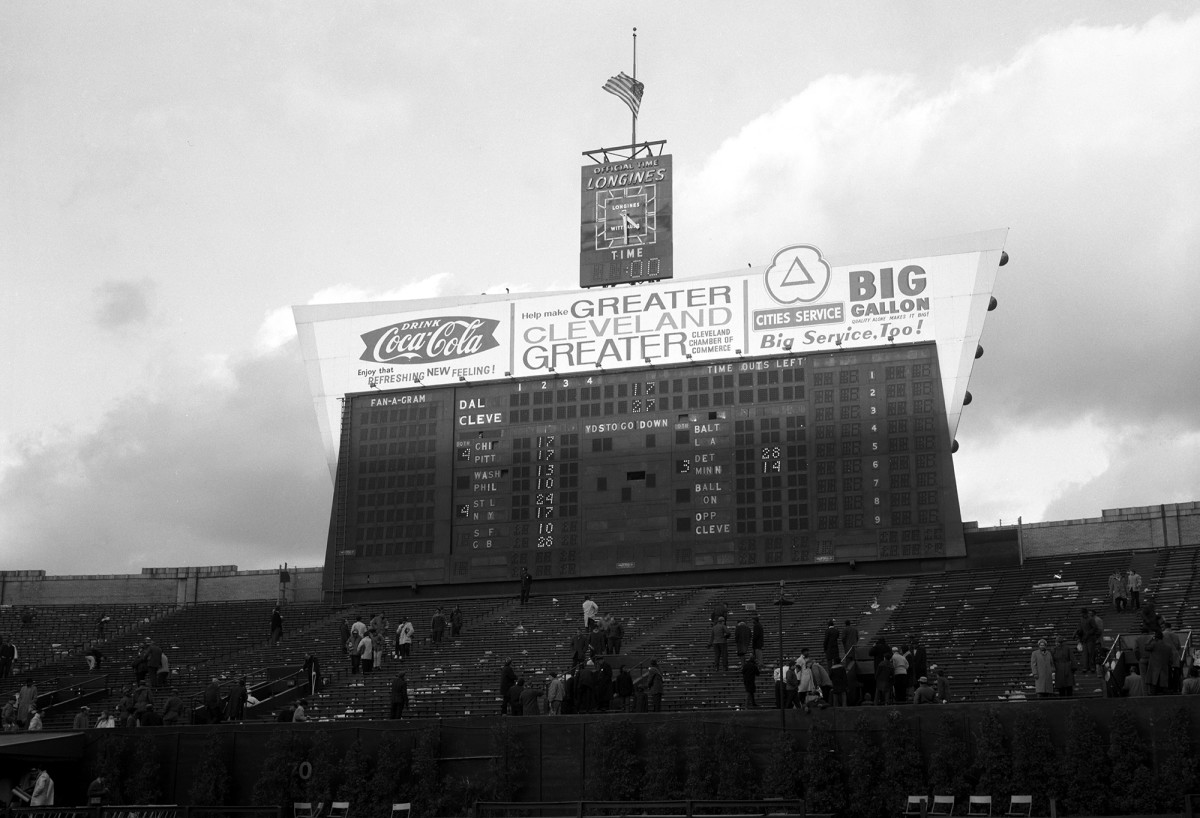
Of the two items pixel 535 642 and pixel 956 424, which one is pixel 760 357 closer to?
pixel 956 424

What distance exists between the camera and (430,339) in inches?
1793

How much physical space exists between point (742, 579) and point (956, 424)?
22.4ft

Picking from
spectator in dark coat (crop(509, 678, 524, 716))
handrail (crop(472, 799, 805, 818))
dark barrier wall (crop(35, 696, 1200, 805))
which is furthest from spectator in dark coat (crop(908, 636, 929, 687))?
spectator in dark coat (crop(509, 678, 524, 716))

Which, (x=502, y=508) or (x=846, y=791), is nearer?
(x=846, y=791)

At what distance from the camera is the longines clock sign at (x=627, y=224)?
1735 inches

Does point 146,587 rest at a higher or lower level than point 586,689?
higher

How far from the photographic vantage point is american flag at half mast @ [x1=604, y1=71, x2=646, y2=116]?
46.8 meters

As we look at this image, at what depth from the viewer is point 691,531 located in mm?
41031

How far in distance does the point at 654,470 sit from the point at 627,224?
7485 mm

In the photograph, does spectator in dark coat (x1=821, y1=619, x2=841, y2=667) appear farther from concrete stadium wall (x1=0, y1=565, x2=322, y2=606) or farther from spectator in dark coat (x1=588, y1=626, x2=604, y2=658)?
concrete stadium wall (x1=0, y1=565, x2=322, y2=606)

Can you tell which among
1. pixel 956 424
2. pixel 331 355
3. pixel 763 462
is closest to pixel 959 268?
pixel 956 424

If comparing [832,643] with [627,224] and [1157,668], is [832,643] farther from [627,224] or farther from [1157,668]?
[627,224]

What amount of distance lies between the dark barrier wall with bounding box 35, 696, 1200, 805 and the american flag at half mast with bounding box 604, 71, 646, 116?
23904 mm

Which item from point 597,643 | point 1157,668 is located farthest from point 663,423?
point 1157,668
